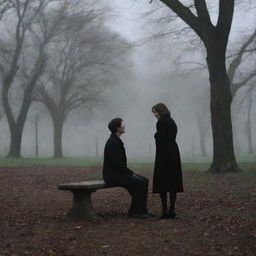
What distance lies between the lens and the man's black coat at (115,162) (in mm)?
9711

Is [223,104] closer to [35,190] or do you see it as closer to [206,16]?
[206,16]

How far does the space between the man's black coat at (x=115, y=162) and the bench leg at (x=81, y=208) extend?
506 mm

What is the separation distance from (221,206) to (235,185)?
3611 mm

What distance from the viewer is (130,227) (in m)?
8.77

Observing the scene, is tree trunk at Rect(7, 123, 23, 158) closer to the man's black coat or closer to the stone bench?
the stone bench

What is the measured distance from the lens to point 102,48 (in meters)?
41.8

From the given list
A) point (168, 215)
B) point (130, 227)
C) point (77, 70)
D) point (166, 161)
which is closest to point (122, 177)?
point (166, 161)

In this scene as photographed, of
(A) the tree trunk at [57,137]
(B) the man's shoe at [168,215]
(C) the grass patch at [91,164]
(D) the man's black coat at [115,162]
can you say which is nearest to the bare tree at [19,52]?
(C) the grass patch at [91,164]

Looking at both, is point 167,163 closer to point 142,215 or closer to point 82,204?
point 142,215


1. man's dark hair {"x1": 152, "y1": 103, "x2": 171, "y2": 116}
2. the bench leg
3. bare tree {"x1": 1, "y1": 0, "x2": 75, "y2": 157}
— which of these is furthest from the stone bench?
bare tree {"x1": 1, "y1": 0, "x2": 75, "y2": 157}

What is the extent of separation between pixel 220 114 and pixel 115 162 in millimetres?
9144

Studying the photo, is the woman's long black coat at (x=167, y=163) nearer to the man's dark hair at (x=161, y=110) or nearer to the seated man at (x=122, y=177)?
the man's dark hair at (x=161, y=110)

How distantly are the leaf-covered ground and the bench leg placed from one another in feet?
0.81

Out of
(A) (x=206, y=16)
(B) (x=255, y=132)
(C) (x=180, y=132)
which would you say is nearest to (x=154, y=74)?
(C) (x=180, y=132)
